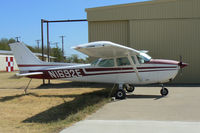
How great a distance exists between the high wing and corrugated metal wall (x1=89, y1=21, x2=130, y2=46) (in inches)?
216

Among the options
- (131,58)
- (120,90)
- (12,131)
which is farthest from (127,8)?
(12,131)

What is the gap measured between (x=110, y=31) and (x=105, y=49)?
6.96 metres

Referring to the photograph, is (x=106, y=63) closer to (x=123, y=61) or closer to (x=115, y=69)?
(x=115, y=69)

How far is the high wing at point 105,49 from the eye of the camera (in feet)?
22.8

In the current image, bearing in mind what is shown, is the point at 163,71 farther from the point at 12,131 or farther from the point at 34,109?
the point at 12,131

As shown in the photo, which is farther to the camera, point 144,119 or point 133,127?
point 144,119

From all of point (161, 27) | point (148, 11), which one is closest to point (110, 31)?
point (148, 11)

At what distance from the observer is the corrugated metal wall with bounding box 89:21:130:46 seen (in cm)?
1434

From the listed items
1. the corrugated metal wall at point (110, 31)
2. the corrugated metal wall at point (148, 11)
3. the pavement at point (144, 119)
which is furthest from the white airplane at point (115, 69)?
the corrugated metal wall at point (148, 11)

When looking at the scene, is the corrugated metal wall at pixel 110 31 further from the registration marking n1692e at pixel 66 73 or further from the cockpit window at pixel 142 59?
the cockpit window at pixel 142 59

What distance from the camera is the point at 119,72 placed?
365 inches

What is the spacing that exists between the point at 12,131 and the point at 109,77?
16.8ft

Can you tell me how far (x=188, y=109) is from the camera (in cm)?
637

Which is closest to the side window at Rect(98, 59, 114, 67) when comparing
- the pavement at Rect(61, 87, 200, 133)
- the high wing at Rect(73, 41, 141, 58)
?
the high wing at Rect(73, 41, 141, 58)
